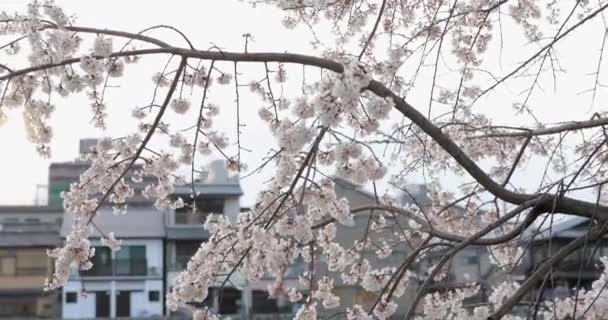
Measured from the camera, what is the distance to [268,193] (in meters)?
3.14

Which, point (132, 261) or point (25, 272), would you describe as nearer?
point (25, 272)

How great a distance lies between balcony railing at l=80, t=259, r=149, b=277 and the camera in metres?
22.3

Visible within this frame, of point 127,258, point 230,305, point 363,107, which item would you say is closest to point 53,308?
point 127,258

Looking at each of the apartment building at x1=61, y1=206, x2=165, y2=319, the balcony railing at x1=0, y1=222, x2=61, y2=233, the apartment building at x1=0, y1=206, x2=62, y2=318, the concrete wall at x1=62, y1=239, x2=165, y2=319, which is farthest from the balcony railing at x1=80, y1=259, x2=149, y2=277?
the balcony railing at x1=0, y1=222, x2=61, y2=233

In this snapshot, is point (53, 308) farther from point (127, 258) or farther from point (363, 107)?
point (363, 107)

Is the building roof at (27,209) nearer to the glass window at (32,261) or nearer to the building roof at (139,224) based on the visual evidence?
the glass window at (32,261)

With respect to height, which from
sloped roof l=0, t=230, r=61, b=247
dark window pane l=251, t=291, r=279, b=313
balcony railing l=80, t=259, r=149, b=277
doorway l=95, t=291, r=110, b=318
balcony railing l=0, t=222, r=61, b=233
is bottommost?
dark window pane l=251, t=291, r=279, b=313

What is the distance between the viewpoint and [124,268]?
74.2 ft

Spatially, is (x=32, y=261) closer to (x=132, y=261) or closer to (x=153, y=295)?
(x=132, y=261)

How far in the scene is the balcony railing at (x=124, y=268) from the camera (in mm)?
22312

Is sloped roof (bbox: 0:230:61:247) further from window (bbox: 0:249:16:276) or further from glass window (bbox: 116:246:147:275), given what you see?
glass window (bbox: 116:246:147:275)

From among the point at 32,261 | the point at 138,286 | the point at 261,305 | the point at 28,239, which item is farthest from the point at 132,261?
the point at 261,305

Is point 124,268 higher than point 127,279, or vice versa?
point 124,268

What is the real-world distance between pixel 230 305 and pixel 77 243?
1901 centimetres
